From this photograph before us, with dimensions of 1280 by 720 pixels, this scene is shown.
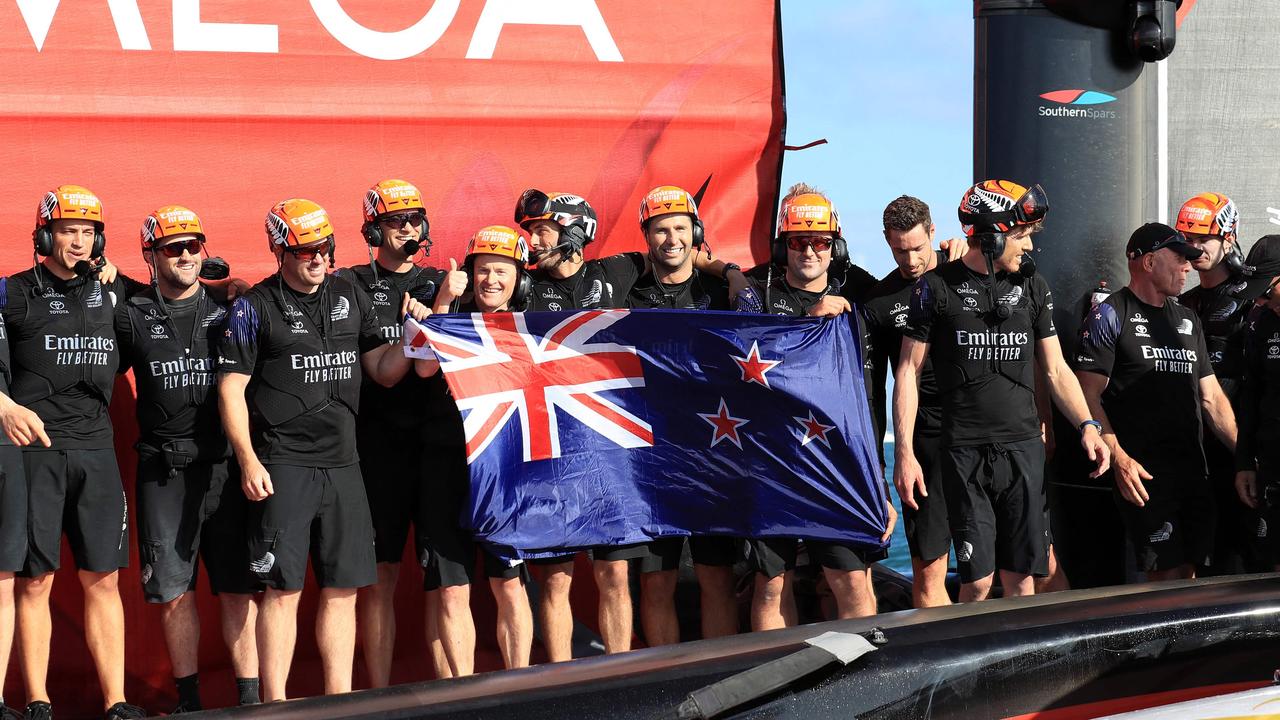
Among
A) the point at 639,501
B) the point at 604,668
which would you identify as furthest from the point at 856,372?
the point at 604,668

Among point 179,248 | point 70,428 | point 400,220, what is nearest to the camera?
point 70,428

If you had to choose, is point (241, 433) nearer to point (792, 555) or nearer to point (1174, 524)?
point (792, 555)

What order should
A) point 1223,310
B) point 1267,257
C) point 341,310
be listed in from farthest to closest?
point 1267,257 → point 1223,310 → point 341,310

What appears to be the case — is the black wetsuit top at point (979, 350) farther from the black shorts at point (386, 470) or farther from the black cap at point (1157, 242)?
the black shorts at point (386, 470)

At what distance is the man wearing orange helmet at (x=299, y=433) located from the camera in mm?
5445

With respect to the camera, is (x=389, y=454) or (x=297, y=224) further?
(x=389, y=454)

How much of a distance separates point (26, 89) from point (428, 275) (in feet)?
7.92

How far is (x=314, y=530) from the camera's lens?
221 inches

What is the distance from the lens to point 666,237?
6.28 meters

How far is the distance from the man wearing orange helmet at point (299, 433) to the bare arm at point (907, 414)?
7.15 ft

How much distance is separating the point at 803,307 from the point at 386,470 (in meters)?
2.03

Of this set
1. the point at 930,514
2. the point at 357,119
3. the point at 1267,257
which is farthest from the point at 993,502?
the point at 357,119

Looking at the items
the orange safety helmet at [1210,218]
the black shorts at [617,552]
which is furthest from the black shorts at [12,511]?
the orange safety helmet at [1210,218]

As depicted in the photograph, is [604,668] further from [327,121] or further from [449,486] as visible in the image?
[327,121]
